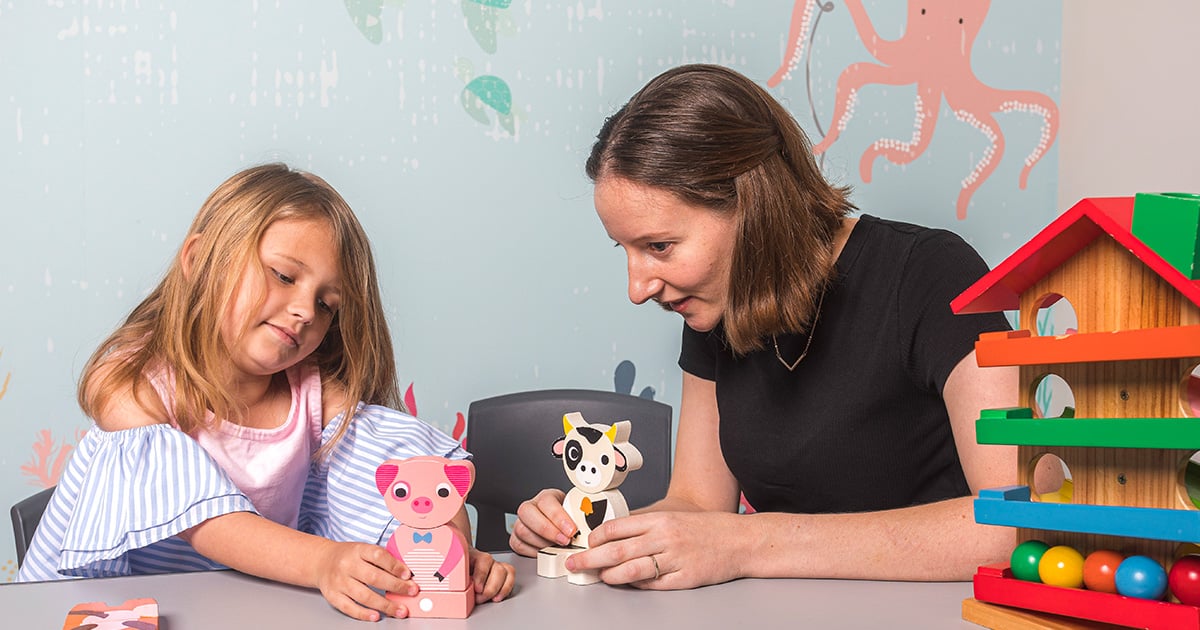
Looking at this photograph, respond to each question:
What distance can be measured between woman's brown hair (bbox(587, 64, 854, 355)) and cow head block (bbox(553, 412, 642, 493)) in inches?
10.7

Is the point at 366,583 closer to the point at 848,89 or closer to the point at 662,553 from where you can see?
the point at 662,553

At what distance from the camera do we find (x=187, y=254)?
1.53m

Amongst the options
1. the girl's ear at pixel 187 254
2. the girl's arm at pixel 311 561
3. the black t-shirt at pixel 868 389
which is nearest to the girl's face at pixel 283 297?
the girl's ear at pixel 187 254

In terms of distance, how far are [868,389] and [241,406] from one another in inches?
35.6

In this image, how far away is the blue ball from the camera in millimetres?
805

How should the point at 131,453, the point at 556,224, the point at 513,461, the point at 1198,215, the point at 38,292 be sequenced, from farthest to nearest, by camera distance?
the point at 556,224 < the point at 38,292 < the point at 513,461 < the point at 131,453 < the point at 1198,215

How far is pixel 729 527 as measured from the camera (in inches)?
44.7

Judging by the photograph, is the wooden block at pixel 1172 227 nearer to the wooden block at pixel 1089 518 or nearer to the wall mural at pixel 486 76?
the wooden block at pixel 1089 518

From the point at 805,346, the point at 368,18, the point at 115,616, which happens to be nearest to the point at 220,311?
the point at 115,616

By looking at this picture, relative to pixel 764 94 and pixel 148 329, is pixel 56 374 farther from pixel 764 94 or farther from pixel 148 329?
pixel 764 94

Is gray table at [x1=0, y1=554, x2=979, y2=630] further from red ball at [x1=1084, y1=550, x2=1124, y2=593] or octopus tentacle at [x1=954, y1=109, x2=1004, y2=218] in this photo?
octopus tentacle at [x1=954, y1=109, x2=1004, y2=218]

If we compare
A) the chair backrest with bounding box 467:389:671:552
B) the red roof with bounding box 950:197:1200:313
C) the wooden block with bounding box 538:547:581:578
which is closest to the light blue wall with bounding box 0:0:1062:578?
the chair backrest with bounding box 467:389:671:552

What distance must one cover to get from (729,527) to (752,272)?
33cm

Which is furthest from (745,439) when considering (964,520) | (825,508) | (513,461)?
(513,461)
